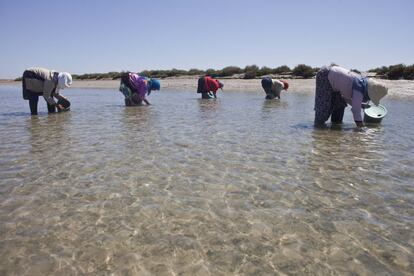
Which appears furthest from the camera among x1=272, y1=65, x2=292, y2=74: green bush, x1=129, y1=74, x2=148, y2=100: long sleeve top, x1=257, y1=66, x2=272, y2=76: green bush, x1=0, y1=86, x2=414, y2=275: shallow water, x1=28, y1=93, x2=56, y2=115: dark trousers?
x1=272, y1=65, x2=292, y2=74: green bush

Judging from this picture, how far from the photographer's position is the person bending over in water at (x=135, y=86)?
13.0 metres

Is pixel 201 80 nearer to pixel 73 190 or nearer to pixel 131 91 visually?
pixel 131 91

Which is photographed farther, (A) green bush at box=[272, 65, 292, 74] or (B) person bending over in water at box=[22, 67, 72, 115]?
(A) green bush at box=[272, 65, 292, 74]

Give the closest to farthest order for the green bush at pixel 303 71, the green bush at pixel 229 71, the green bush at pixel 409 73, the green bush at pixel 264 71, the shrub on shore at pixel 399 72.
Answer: the green bush at pixel 409 73, the shrub on shore at pixel 399 72, the green bush at pixel 303 71, the green bush at pixel 264 71, the green bush at pixel 229 71

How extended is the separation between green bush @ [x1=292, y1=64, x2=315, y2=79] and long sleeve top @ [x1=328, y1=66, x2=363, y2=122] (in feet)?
70.4

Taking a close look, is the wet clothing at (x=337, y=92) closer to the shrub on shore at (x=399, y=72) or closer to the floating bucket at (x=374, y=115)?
the floating bucket at (x=374, y=115)

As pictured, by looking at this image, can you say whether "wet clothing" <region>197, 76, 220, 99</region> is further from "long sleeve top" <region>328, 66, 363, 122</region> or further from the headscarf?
"long sleeve top" <region>328, 66, 363, 122</region>

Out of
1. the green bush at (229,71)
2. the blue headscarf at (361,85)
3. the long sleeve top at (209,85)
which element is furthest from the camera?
the green bush at (229,71)

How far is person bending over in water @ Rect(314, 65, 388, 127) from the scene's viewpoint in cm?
763

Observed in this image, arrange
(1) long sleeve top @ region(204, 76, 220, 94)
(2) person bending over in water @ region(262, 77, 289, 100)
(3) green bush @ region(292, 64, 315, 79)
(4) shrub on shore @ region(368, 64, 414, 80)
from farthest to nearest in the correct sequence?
(3) green bush @ region(292, 64, 315, 79) → (4) shrub on shore @ region(368, 64, 414, 80) → (1) long sleeve top @ region(204, 76, 220, 94) → (2) person bending over in water @ region(262, 77, 289, 100)

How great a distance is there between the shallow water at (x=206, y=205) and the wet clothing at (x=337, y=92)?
114 cm

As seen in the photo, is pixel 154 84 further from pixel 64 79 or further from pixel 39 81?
pixel 39 81

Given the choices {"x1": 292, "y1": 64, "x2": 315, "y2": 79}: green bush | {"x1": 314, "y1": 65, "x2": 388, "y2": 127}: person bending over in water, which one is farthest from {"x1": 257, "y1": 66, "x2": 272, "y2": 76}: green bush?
{"x1": 314, "y1": 65, "x2": 388, "y2": 127}: person bending over in water

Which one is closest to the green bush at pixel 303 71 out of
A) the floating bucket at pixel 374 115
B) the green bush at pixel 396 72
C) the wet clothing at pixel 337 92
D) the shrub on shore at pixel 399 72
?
the shrub on shore at pixel 399 72
